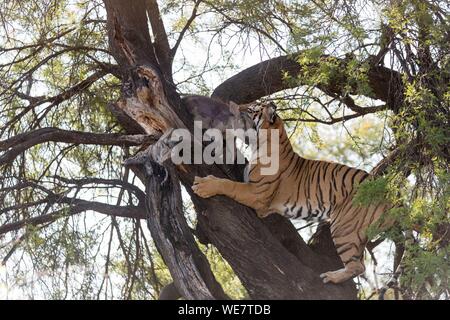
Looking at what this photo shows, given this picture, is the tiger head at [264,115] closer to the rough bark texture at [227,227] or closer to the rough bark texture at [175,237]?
the rough bark texture at [227,227]

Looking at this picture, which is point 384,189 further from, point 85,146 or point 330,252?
point 85,146

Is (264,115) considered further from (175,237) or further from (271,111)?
(175,237)

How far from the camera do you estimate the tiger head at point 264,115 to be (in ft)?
29.4

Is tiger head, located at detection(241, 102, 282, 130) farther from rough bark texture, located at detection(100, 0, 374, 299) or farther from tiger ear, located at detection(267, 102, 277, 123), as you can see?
rough bark texture, located at detection(100, 0, 374, 299)

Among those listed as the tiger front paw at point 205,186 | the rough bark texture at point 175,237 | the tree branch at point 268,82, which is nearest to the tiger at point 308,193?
the tiger front paw at point 205,186

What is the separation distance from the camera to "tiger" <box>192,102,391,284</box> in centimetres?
828

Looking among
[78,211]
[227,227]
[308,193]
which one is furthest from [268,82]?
[78,211]

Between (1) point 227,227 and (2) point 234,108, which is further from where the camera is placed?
(2) point 234,108

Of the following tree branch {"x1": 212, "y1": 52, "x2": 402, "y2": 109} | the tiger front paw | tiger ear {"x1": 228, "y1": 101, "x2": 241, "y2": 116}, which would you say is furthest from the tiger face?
the tiger front paw

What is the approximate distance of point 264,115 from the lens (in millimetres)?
8977

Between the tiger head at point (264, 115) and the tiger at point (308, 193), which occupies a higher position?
the tiger head at point (264, 115)

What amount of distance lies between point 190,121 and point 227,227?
3.78 feet
